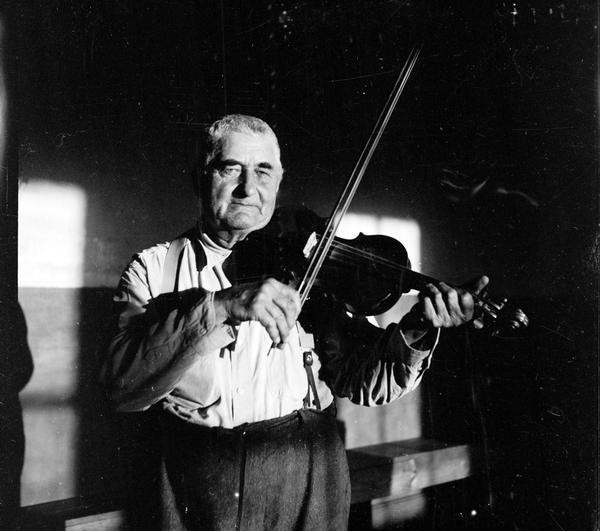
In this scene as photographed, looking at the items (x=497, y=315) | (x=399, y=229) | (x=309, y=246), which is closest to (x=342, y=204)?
(x=309, y=246)

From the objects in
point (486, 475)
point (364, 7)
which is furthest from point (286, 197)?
point (486, 475)

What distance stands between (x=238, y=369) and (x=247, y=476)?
0.24 metres

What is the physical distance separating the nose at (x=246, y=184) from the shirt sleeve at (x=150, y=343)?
0.31 metres

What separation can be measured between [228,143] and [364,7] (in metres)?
1.04

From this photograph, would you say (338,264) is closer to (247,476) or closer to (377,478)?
(247,476)

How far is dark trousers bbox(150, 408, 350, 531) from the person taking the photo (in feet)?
3.90

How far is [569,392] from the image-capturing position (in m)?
1.98

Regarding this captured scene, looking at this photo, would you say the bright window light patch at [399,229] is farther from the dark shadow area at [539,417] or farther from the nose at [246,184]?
the nose at [246,184]

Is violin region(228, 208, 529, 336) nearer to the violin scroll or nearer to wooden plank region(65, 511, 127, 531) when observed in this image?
the violin scroll

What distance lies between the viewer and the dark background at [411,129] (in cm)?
191

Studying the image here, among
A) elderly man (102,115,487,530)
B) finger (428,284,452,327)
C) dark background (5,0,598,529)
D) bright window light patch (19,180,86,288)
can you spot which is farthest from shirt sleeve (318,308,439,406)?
bright window light patch (19,180,86,288)

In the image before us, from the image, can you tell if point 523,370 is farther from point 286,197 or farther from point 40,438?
point 40,438

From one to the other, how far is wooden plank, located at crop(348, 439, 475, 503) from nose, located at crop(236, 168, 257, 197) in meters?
1.26

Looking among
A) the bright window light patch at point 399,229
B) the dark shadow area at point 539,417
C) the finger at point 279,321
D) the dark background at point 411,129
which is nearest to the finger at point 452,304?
the finger at point 279,321
